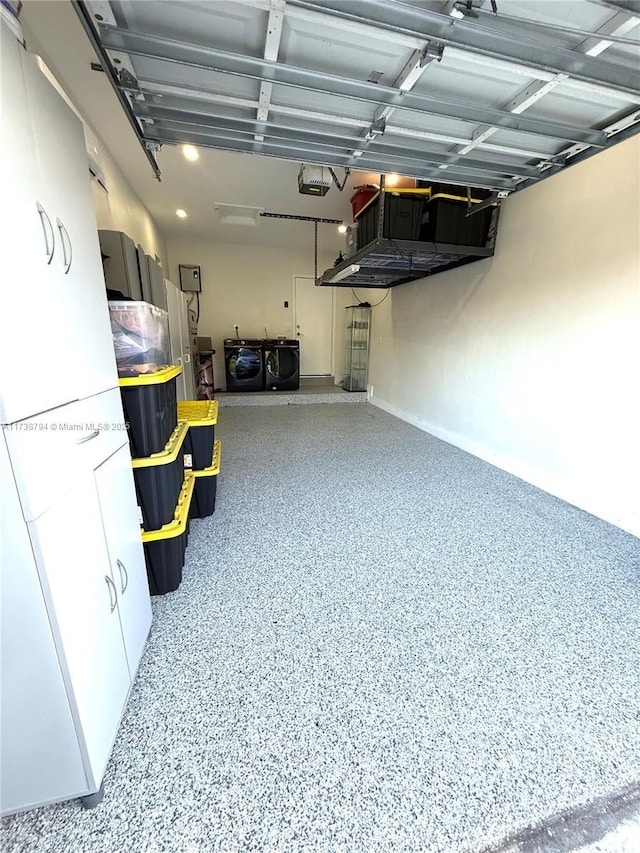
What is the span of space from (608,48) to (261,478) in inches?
114

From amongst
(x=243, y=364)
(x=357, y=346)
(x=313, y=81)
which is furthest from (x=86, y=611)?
(x=357, y=346)

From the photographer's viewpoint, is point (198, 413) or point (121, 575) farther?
point (198, 413)

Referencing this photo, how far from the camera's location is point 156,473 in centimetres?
147

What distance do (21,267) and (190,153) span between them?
3.17 meters

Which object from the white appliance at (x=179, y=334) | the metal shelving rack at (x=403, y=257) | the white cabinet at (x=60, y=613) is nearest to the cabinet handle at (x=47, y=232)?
the white cabinet at (x=60, y=613)

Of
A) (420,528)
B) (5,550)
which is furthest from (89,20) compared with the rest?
(420,528)

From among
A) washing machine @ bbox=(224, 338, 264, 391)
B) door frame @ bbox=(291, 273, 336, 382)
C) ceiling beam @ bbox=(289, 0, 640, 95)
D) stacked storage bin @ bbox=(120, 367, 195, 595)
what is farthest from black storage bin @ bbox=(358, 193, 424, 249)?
door frame @ bbox=(291, 273, 336, 382)

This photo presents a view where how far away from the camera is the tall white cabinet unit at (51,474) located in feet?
2.25

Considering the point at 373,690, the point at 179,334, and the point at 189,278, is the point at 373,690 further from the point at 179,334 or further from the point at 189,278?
the point at 189,278

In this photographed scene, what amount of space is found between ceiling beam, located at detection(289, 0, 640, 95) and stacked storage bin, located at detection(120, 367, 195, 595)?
133 cm

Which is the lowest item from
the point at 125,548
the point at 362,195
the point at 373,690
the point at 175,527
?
the point at 373,690

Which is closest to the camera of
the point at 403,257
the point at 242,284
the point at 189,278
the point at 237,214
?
the point at 403,257

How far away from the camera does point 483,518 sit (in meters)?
2.32

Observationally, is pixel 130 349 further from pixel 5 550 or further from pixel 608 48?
pixel 608 48
